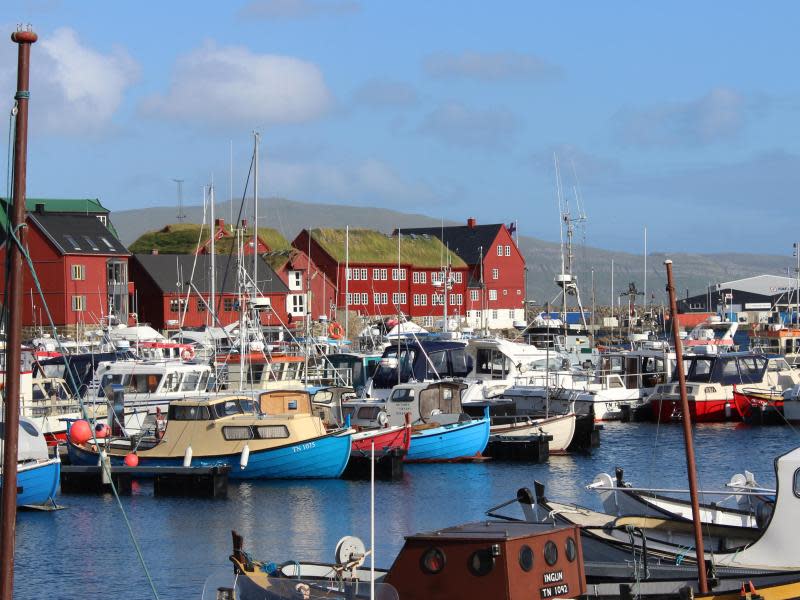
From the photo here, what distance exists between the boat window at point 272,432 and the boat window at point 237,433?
0.25 m

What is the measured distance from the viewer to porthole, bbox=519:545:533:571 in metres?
15.9

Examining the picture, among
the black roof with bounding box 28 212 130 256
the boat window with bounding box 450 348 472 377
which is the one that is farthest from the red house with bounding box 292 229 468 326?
the boat window with bounding box 450 348 472 377

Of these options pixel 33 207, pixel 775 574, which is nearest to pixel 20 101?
pixel 775 574

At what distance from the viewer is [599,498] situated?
31453mm

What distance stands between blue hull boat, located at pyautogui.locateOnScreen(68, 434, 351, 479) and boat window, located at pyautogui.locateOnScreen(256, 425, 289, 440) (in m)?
0.39

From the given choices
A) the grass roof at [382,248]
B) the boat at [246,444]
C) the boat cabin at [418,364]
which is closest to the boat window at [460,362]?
the boat cabin at [418,364]

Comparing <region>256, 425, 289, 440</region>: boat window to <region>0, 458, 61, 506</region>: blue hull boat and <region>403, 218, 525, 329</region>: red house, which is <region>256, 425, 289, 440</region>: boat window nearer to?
<region>0, 458, 61, 506</region>: blue hull boat

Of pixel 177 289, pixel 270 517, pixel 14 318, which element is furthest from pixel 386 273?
pixel 14 318

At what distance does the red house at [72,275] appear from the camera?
7938 centimetres

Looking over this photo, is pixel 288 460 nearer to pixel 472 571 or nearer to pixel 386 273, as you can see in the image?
pixel 472 571

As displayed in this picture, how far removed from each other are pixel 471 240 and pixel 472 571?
99.8 m

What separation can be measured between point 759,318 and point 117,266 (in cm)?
7627

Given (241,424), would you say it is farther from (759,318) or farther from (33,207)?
(759,318)

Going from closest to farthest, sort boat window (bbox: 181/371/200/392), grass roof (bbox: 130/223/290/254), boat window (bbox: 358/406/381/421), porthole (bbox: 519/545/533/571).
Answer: porthole (bbox: 519/545/533/571) < boat window (bbox: 358/406/381/421) < boat window (bbox: 181/371/200/392) < grass roof (bbox: 130/223/290/254)
